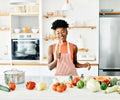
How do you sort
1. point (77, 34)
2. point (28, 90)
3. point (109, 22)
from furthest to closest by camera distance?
point (77, 34), point (109, 22), point (28, 90)

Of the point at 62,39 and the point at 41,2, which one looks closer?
the point at 62,39

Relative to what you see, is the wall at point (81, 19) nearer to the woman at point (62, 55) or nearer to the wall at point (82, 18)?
the wall at point (82, 18)

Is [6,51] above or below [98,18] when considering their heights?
below

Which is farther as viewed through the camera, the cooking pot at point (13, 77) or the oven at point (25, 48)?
the oven at point (25, 48)

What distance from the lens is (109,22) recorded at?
194 inches

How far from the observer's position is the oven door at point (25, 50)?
5.14 m

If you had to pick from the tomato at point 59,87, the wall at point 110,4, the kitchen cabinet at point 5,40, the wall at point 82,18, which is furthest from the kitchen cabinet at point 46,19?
the tomato at point 59,87

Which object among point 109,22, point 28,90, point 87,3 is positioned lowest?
point 28,90

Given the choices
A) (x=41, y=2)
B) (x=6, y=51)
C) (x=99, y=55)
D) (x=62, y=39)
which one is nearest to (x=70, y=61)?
(x=62, y=39)

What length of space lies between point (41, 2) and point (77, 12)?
758 mm

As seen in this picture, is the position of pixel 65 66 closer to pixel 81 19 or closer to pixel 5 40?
pixel 81 19

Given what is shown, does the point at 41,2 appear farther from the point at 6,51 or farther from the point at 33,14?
the point at 6,51

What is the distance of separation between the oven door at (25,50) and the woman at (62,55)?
1735 mm

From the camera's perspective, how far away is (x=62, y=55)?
11.2 ft
